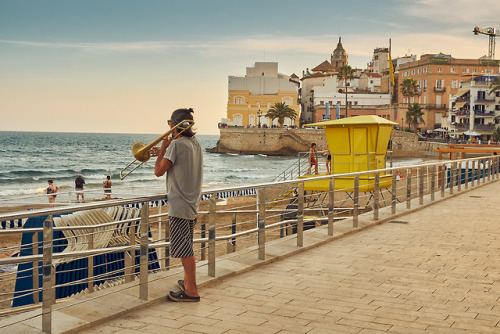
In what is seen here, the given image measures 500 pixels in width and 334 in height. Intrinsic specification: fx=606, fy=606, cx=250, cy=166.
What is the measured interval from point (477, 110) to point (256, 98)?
4193 centimetres

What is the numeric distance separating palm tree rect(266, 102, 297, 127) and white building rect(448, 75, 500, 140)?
3143 cm

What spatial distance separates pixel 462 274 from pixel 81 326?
424 cm

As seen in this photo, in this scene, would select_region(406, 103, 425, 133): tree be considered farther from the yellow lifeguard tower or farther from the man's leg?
the man's leg

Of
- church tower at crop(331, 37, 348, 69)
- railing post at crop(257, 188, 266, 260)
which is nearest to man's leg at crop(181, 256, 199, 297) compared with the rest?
railing post at crop(257, 188, 266, 260)

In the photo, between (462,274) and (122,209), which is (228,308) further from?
(122,209)

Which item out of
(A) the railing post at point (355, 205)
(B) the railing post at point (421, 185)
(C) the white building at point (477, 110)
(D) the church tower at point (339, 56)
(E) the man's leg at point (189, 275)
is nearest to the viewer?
(E) the man's leg at point (189, 275)

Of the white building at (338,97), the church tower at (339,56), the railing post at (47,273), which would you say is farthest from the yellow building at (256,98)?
the railing post at (47,273)

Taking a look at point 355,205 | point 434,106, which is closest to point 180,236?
point 355,205

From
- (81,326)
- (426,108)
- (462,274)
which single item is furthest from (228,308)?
(426,108)

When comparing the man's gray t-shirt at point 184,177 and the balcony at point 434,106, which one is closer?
the man's gray t-shirt at point 184,177

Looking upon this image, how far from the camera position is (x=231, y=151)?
104 metres

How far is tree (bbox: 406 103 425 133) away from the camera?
320 feet

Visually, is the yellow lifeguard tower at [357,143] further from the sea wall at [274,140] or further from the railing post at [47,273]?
the sea wall at [274,140]

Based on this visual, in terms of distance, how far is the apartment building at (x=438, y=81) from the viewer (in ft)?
336
